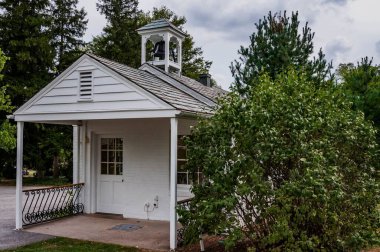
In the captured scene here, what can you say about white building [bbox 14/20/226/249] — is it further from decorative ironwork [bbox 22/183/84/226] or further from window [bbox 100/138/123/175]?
decorative ironwork [bbox 22/183/84/226]

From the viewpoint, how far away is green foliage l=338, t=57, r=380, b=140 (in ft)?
49.0

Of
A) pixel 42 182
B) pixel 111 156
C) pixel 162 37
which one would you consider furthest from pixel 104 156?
pixel 42 182

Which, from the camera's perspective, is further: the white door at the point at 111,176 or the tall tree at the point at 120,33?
the tall tree at the point at 120,33

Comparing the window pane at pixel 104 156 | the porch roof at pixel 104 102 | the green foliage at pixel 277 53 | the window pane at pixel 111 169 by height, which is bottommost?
the window pane at pixel 111 169

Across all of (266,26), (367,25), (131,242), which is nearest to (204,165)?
(131,242)

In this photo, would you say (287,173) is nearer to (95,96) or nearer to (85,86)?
(95,96)

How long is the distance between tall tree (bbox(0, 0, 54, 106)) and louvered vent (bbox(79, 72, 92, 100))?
50.7 ft

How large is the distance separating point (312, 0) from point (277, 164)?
684 cm

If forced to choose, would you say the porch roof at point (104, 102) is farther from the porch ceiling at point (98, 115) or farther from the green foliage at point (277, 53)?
the green foliage at point (277, 53)

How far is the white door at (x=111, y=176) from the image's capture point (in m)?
10.4

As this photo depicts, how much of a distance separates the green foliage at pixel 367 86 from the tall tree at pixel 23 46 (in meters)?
17.6

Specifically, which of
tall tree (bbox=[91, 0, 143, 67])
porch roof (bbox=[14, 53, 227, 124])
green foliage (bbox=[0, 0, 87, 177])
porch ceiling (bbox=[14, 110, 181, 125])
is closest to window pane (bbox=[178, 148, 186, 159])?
porch roof (bbox=[14, 53, 227, 124])

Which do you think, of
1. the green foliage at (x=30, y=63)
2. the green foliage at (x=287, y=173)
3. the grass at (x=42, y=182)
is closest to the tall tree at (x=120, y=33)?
the green foliage at (x=30, y=63)

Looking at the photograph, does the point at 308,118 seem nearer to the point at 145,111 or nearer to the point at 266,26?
the point at 145,111
